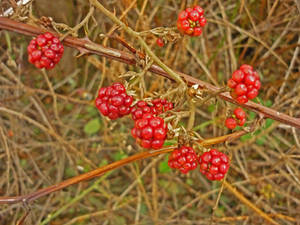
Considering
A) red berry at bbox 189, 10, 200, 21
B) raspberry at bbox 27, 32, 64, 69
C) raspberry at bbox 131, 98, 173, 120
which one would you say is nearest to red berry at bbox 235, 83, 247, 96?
raspberry at bbox 131, 98, 173, 120

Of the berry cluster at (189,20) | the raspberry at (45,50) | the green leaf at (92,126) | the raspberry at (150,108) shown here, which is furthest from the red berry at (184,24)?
the green leaf at (92,126)

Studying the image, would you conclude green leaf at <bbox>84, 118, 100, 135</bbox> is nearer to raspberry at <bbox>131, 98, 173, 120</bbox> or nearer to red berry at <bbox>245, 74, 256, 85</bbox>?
raspberry at <bbox>131, 98, 173, 120</bbox>

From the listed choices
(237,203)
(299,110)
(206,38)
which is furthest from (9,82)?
(299,110)

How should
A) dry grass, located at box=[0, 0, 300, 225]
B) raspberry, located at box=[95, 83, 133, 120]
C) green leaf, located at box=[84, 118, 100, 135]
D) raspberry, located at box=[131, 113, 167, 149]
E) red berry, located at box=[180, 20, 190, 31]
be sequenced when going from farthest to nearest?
1. green leaf, located at box=[84, 118, 100, 135]
2. dry grass, located at box=[0, 0, 300, 225]
3. red berry, located at box=[180, 20, 190, 31]
4. raspberry, located at box=[95, 83, 133, 120]
5. raspberry, located at box=[131, 113, 167, 149]

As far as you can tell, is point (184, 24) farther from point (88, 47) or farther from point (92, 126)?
point (92, 126)

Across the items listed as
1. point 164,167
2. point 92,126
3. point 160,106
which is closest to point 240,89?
point 160,106

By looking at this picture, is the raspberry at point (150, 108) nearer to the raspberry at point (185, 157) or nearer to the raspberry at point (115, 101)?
the raspberry at point (115, 101)
